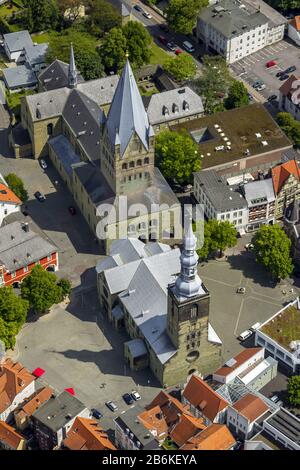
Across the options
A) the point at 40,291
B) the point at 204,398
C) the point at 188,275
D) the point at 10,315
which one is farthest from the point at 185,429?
the point at 40,291

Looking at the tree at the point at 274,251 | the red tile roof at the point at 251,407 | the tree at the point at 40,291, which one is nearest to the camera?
the red tile roof at the point at 251,407

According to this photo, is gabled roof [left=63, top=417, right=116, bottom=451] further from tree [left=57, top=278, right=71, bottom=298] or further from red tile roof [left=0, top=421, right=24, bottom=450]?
tree [left=57, top=278, right=71, bottom=298]

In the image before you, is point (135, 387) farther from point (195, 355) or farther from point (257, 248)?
point (257, 248)

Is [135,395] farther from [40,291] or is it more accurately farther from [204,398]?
[40,291]

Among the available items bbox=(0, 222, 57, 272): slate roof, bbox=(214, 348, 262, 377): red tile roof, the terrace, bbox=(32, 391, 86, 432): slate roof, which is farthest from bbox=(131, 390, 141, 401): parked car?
bbox=(0, 222, 57, 272): slate roof

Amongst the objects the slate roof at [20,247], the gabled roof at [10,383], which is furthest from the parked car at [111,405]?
the slate roof at [20,247]

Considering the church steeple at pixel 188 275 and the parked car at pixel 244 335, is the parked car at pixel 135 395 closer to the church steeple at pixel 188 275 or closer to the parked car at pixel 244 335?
the church steeple at pixel 188 275
